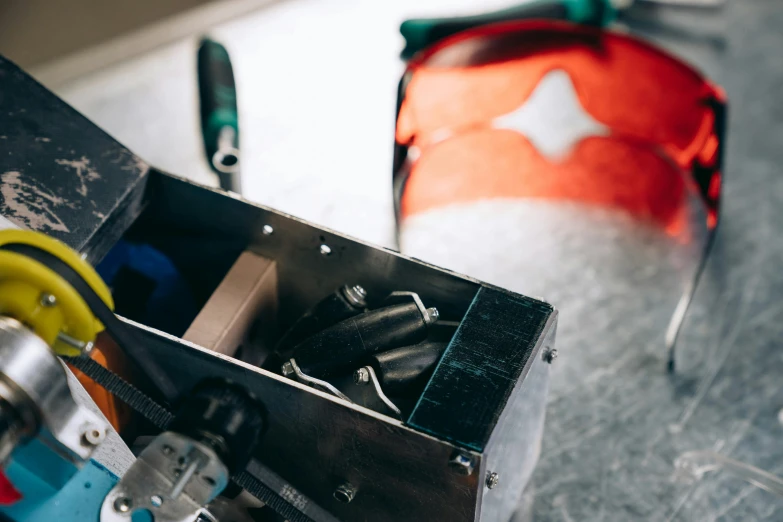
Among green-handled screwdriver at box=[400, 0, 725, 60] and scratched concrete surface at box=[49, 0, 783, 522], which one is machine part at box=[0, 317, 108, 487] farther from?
green-handled screwdriver at box=[400, 0, 725, 60]

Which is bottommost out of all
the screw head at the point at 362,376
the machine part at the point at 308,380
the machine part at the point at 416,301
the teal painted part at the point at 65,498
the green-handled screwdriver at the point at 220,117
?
the teal painted part at the point at 65,498

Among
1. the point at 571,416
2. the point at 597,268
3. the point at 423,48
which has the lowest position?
the point at 571,416

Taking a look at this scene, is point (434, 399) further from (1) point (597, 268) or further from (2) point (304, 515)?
(1) point (597, 268)

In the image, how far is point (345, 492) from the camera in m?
0.47

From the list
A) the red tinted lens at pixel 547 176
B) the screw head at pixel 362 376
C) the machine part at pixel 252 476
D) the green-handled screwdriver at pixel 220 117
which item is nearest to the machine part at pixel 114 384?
the machine part at pixel 252 476

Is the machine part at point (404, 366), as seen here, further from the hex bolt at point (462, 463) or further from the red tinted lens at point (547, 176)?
the red tinted lens at point (547, 176)

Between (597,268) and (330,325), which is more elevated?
(597,268)

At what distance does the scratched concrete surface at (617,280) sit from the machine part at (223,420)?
0.23m

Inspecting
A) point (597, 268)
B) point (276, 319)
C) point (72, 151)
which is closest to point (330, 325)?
point (276, 319)

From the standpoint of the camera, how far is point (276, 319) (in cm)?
56

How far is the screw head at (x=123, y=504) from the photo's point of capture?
0.41 meters

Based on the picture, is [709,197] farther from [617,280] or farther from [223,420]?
[223,420]

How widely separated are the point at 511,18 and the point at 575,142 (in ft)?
0.44

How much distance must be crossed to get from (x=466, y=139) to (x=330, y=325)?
0.37 meters
